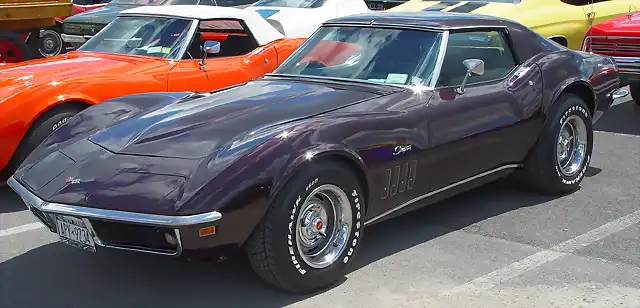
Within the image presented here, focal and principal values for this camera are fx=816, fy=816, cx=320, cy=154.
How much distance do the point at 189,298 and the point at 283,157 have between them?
0.90 meters

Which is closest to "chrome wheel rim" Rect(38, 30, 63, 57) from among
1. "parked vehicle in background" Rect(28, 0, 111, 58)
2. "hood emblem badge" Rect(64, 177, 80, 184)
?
"parked vehicle in background" Rect(28, 0, 111, 58)

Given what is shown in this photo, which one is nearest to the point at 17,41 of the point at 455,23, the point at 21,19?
the point at 21,19

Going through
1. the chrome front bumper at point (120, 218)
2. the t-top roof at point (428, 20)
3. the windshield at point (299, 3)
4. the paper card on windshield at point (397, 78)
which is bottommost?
the windshield at point (299, 3)

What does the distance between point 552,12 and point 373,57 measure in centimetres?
486

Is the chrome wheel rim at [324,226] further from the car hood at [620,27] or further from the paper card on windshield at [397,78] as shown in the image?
the car hood at [620,27]

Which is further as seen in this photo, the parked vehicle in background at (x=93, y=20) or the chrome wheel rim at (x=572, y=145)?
the parked vehicle in background at (x=93, y=20)

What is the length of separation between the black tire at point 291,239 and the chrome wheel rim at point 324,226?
34mm

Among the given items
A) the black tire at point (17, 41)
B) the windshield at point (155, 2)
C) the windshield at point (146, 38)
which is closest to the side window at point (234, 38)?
the windshield at point (146, 38)

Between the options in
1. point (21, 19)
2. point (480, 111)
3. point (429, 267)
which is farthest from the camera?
point (21, 19)

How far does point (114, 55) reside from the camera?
24.0 feet

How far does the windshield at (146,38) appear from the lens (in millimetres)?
7332

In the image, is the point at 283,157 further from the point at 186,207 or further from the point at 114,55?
the point at 114,55

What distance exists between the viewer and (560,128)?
5.80m

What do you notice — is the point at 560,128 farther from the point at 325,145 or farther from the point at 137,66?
the point at 137,66
